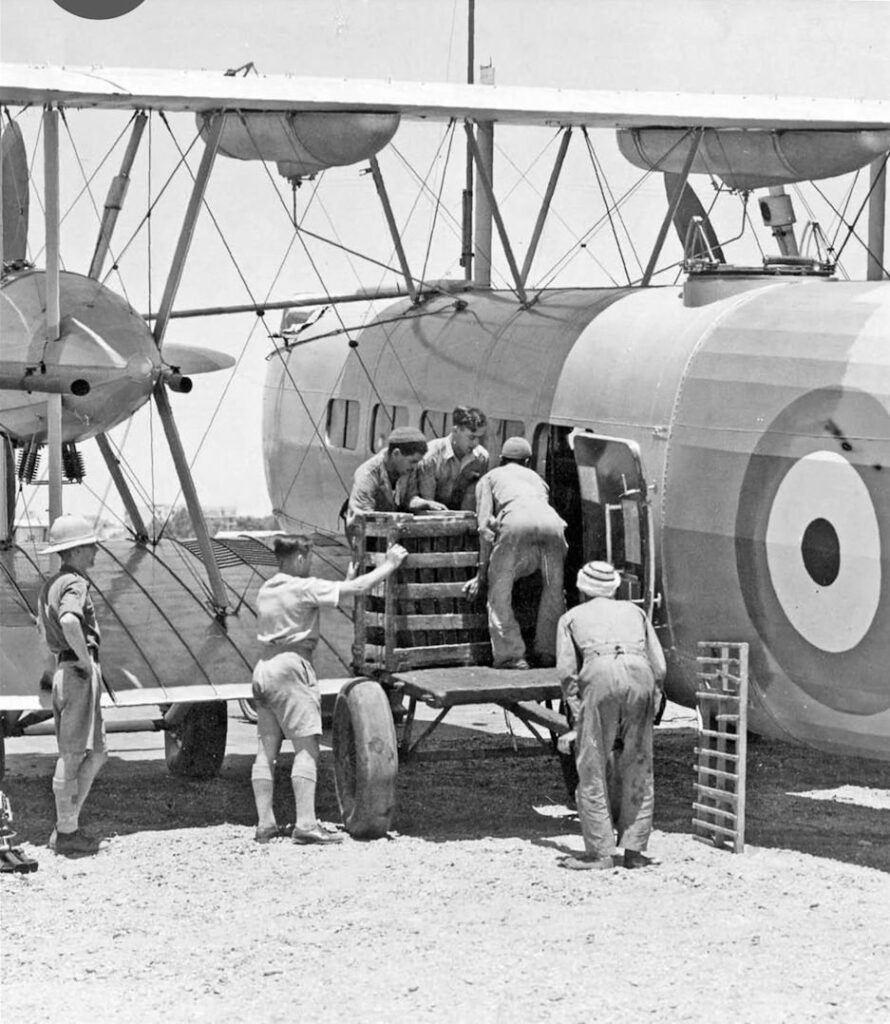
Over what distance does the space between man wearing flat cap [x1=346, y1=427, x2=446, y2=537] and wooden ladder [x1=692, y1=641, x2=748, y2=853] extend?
237 cm

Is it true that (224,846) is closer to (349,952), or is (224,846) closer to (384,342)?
(349,952)

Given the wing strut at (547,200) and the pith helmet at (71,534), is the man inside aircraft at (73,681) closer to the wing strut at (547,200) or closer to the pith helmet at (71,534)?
the pith helmet at (71,534)

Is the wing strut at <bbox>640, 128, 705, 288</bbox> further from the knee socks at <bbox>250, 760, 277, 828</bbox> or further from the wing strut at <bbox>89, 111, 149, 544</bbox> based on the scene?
the knee socks at <bbox>250, 760, 277, 828</bbox>

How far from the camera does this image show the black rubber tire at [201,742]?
15109 mm

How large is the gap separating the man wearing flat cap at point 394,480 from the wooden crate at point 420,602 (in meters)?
0.38

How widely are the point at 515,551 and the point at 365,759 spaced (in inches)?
68.0

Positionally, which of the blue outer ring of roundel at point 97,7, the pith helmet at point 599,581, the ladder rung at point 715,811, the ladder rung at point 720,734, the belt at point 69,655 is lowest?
the ladder rung at point 715,811

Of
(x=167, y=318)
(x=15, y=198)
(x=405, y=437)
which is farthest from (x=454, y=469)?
(x=15, y=198)

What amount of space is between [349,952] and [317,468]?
10.2 metres

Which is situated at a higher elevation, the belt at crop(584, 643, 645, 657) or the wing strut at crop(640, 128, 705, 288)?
the wing strut at crop(640, 128, 705, 288)

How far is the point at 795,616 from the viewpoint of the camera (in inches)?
459

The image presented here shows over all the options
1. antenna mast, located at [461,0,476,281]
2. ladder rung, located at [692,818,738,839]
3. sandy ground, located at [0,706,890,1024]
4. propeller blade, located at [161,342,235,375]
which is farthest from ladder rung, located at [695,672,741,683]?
propeller blade, located at [161,342,235,375]

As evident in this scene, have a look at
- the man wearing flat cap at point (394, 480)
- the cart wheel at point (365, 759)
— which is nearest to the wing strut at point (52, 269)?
the man wearing flat cap at point (394, 480)

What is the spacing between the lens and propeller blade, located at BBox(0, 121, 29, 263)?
16.9 meters
